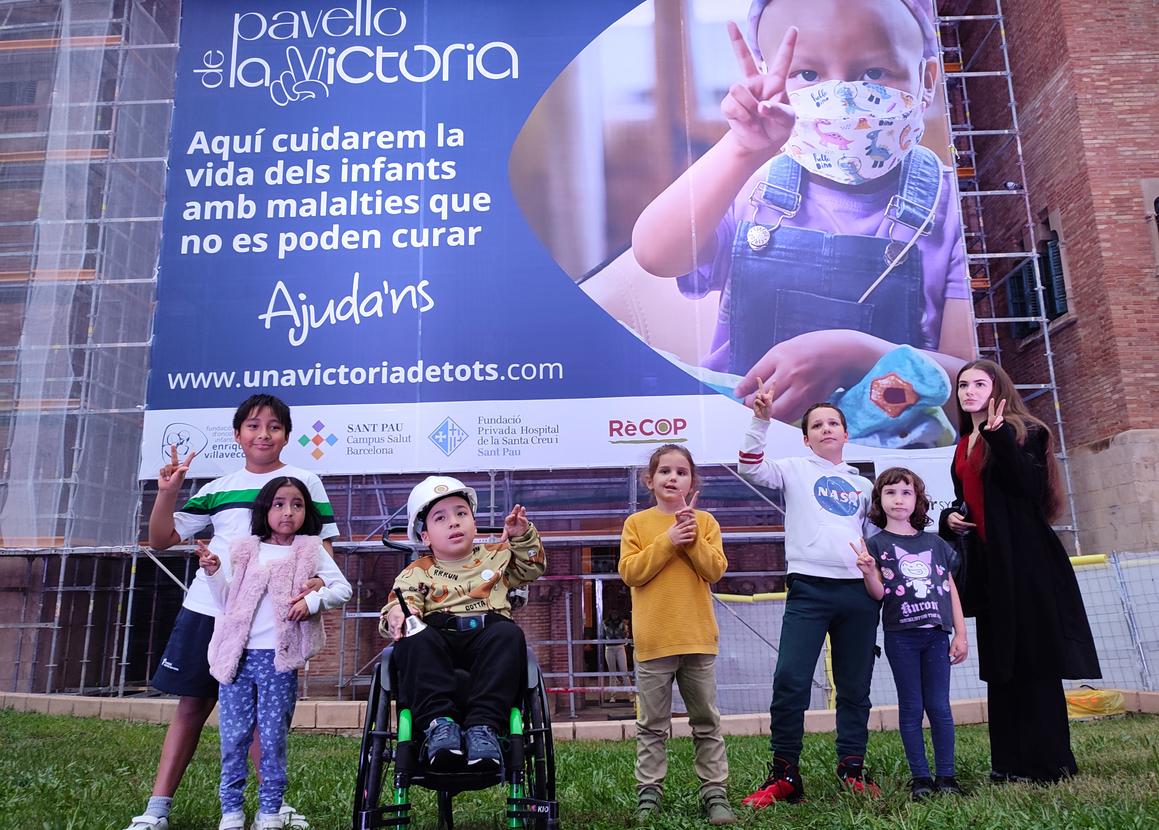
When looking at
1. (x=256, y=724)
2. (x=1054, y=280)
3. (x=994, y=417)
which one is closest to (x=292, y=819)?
(x=256, y=724)

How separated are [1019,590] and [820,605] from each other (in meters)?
0.73

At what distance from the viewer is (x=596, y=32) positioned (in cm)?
1092

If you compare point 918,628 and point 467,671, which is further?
point 918,628

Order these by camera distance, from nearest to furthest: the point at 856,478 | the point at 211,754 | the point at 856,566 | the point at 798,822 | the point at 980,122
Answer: the point at 798,822 → the point at 856,566 → the point at 856,478 → the point at 211,754 → the point at 980,122

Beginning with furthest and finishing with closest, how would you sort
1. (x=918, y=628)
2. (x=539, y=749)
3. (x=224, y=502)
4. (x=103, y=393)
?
(x=103, y=393), (x=918, y=628), (x=224, y=502), (x=539, y=749)

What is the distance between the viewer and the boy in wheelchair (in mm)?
2621

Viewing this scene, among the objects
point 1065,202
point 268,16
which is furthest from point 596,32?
point 1065,202

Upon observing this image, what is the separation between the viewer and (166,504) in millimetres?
3270

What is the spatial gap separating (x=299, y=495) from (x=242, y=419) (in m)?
0.38

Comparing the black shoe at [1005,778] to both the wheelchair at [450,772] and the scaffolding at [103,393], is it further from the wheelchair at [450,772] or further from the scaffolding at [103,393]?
the scaffolding at [103,393]

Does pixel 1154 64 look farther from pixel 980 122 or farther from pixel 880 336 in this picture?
pixel 880 336

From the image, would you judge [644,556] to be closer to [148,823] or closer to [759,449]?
[759,449]

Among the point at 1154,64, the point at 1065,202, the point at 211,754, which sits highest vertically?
the point at 1154,64

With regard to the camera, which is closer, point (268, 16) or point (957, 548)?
point (957, 548)
